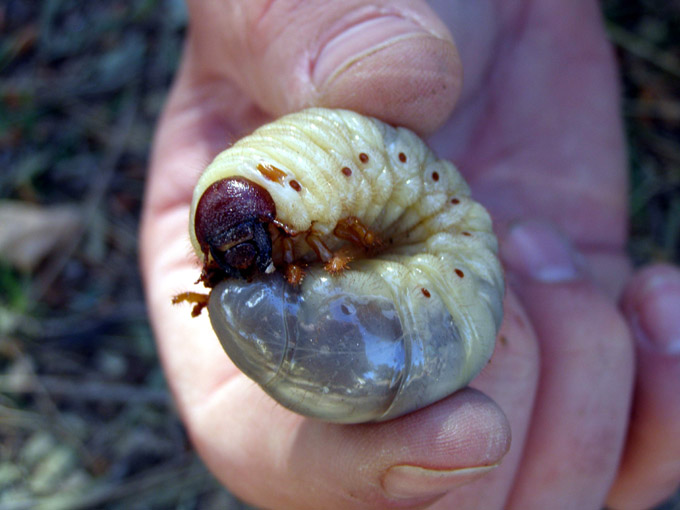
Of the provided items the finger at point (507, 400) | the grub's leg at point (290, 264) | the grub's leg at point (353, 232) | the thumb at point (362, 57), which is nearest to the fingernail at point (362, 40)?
the thumb at point (362, 57)

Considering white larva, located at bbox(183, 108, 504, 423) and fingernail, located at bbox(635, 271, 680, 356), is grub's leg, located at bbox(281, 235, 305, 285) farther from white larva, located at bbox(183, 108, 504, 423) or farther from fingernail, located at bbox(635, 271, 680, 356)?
fingernail, located at bbox(635, 271, 680, 356)

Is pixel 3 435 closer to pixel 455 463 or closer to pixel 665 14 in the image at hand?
pixel 455 463

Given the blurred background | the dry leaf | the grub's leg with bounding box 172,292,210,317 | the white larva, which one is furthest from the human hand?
the dry leaf

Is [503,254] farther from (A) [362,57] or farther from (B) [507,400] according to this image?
(A) [362,57]

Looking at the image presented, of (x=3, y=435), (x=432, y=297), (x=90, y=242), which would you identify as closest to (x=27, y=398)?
(x=3, y=435)

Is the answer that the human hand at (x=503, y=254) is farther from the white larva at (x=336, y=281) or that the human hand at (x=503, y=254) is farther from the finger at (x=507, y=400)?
the white larva at (x=336, y=281)

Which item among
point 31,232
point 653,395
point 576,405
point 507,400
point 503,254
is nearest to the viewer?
point 507,400

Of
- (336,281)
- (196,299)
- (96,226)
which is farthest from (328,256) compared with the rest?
(96,226)

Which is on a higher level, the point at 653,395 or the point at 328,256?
the point at 328,256
